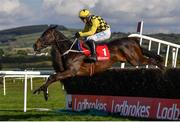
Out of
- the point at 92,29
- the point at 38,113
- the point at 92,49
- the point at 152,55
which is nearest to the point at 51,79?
the point at 92,49

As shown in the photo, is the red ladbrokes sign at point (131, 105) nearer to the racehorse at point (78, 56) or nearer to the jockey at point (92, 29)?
the racehorse at point (78, 56)

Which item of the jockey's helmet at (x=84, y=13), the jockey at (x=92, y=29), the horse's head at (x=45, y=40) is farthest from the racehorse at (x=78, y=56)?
the jockey's helmet at (x=84, y=13)

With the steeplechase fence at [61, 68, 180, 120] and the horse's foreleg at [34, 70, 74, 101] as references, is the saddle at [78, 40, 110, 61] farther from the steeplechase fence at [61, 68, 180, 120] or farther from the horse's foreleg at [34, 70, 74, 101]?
the steeplechase fence at [61, 68, 180, 120]

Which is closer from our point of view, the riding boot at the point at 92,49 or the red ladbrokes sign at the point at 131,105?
the red ladbrokes sign at the point at 131,105

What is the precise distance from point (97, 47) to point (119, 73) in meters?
1.31

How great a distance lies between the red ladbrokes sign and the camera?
9.94m

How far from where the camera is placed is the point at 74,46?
10352 millimetres

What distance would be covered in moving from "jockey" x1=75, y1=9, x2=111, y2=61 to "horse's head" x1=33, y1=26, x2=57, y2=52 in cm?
54

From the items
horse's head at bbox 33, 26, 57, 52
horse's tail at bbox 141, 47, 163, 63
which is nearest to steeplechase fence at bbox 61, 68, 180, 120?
horse's tail at bbox 141, 47, 163, 63

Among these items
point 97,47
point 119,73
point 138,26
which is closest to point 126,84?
point 119,73

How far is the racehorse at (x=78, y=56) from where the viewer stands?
32.8 feet

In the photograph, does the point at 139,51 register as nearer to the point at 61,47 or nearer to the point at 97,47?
the point at 97,47

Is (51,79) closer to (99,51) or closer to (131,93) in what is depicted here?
(99,51)

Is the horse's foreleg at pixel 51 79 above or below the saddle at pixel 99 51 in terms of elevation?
below
